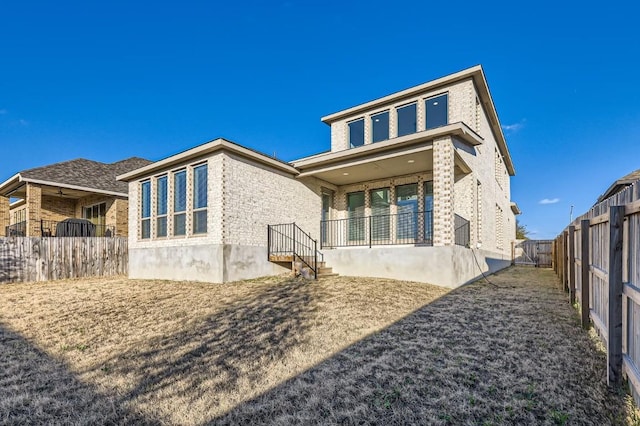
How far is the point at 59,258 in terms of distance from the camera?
12.3m

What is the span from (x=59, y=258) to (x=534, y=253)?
78.3 ft

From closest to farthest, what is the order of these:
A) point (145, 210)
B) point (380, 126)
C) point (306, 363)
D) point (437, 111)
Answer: point (306, 363)
point (437, 111)
point (145, 210)
point (380, 126)

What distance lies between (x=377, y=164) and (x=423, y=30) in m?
7.17

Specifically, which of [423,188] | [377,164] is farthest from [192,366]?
[423,188]

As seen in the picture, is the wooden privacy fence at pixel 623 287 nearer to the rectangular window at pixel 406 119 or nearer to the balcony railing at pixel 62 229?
the rectangular window at pixel 406 119

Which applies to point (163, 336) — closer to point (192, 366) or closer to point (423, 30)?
point (192, 366)

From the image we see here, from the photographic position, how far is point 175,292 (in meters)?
8.19

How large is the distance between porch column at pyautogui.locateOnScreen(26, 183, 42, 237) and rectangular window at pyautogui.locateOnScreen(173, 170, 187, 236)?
846cm

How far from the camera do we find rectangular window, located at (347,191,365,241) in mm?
13164

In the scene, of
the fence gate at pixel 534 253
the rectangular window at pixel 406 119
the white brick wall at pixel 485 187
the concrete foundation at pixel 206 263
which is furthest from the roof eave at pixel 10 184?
the fence gate at pixel 534 253

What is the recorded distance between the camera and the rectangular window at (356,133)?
13750mm

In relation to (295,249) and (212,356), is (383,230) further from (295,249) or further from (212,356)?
(212,356)

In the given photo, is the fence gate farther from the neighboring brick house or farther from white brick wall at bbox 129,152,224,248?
the neighboring brick house

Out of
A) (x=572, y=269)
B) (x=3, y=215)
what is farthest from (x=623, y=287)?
(x=3, y=215)
